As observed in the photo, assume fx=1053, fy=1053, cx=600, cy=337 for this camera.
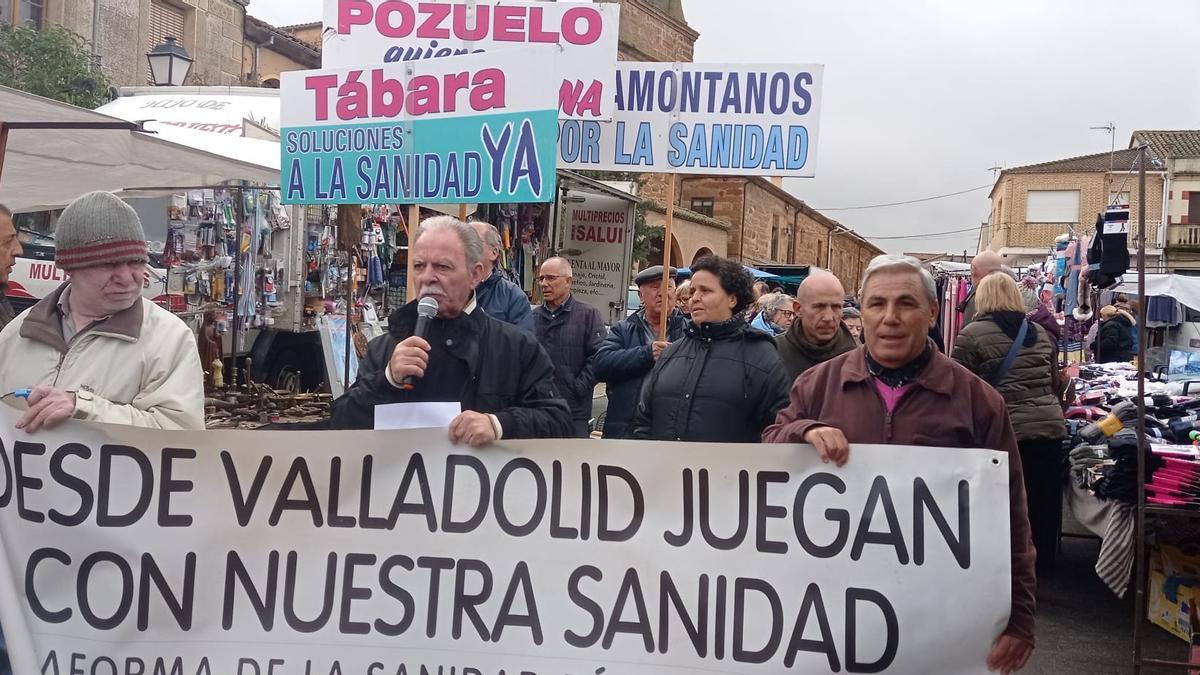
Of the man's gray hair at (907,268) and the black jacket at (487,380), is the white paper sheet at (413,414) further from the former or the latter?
the man's gray hair at (907,268)

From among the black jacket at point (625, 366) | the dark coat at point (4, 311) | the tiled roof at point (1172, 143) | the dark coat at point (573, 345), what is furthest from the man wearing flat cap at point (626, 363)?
the tiled roof at point (1172, 143)

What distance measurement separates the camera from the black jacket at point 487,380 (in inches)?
126

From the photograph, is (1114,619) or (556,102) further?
(1114,619)

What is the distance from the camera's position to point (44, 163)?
6.30 metres

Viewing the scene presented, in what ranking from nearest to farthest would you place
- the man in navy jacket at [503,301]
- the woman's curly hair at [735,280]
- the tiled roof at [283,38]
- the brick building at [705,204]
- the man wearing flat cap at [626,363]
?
the woman's curly hair at [735,280] < the man in navy jacket at [503,301] < the man wearing flat cap at [626,363] < the tiled roof at [283,38] < the brick building at [705,204]

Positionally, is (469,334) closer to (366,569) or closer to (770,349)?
(366,569)

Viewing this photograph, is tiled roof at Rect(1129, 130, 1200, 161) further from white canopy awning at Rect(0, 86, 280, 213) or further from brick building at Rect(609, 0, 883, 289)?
white canopy awning at Rect(0, 86, 280, 213)

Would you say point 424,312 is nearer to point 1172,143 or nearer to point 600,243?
point 600,243

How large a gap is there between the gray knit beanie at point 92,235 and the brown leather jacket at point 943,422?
1972 millimetres

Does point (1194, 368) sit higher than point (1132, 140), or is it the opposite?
point (1132, 140)

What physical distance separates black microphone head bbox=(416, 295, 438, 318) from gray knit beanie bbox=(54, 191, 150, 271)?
0.85 meters

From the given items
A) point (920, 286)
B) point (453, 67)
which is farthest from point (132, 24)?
point (920, 286)

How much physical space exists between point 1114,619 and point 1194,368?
4.23 m

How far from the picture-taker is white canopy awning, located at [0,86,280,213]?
6.14 m
